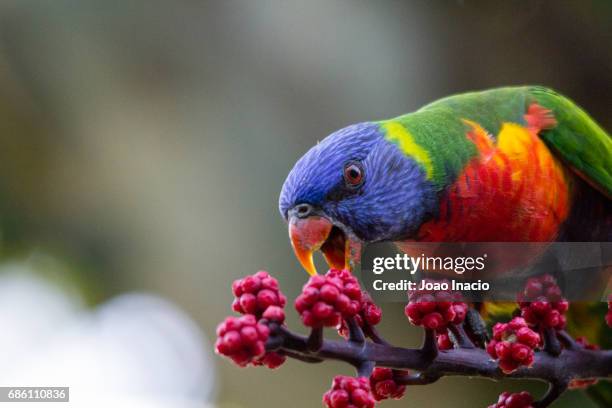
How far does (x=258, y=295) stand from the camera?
740 mm

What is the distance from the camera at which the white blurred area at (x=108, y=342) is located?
101 inches

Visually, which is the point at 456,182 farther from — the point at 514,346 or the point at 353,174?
the point at 514,346

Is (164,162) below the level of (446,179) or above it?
below

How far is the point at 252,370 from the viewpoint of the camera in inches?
113

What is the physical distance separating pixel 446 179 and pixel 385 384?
1.98 ft

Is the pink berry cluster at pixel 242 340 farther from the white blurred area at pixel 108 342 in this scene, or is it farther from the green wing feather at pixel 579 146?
the white blurred area at pixel 108 342

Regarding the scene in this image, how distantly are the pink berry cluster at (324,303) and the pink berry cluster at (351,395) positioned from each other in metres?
0.07

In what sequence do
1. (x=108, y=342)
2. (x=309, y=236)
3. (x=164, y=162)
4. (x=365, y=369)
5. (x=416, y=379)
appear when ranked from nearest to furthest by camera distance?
1. (x=365, y=369)
2. (x=416, y=379)
3. (x=309, y=236)
4. (x=108, y=342)
5. (x=164, y=162)

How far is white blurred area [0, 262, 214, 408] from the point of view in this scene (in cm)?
257

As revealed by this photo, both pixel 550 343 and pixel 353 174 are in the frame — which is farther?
pixel 353 174

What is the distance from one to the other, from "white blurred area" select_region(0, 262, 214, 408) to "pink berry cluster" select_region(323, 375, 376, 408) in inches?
76.3

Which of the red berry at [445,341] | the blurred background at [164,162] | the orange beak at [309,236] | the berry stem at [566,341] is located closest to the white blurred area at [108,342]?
the blurred background at [164,162]

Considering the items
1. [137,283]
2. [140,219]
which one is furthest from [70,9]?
[137,283]

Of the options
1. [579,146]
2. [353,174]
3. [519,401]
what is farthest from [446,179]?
[519,401]
